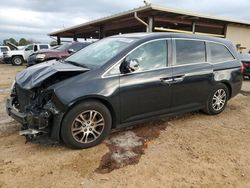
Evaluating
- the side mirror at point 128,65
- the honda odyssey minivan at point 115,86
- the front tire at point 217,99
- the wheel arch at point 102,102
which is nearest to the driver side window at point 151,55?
the honda odyssey minivan at point 115,86

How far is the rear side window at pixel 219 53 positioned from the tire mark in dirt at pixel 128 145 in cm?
172

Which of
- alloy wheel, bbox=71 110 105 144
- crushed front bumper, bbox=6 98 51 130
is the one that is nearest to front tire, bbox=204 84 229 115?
alloy wheel, bbox=71 110 105 144

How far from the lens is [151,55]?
4.41 metres

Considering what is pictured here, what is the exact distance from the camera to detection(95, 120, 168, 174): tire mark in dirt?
3.47m

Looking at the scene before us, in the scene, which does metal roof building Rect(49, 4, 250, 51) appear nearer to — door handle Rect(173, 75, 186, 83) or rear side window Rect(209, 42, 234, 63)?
rear side window Rect(209, 42, 234, 63)

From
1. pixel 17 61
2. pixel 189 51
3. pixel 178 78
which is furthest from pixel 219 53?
pixel 17 61

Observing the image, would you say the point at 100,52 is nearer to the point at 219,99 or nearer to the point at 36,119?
the point at 36,119

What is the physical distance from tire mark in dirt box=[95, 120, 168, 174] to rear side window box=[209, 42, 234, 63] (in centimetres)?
172

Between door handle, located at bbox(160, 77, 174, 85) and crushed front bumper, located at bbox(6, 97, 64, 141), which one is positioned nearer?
crushed front bumper, located at bbox(6, 97, 64, 141)

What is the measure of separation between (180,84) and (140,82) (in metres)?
0.89

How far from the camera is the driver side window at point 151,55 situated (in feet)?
14.0

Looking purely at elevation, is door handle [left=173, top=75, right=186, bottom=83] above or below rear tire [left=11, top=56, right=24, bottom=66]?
above

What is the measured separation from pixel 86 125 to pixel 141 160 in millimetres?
940

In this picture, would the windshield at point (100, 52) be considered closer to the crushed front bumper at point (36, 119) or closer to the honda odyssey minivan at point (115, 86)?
the honda odyssey minivan at point (115, 86)
